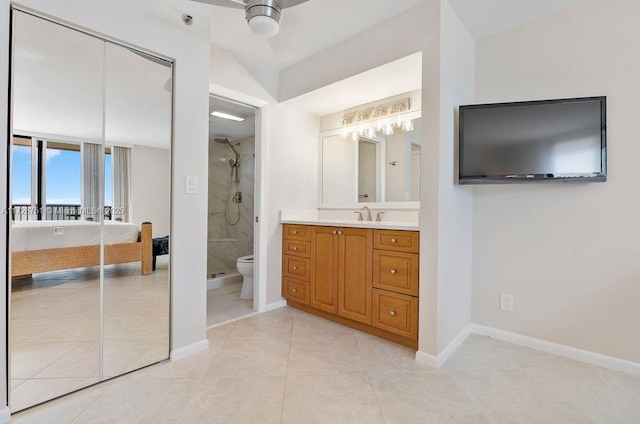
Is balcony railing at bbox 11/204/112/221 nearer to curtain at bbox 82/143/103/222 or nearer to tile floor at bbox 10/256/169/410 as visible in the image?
curtain at bbox 82/143/103/222

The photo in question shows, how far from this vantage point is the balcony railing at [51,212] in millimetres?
1551

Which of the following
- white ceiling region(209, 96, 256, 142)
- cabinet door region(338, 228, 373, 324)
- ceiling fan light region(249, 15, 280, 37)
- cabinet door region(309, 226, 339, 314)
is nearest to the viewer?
ceiling fan light region(249, 15, 280, 37)

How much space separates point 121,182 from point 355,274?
1.83 metres

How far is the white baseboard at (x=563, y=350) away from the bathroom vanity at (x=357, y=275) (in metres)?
0.75

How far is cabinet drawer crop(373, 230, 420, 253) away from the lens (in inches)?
86.3

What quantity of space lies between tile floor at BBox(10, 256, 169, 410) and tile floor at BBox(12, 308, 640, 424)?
9 cm

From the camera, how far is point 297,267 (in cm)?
309

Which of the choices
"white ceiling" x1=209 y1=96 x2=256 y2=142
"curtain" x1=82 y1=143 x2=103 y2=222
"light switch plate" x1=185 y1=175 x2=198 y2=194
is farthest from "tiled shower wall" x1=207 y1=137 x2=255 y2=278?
"curtain" x1=82 y1=143 x2=103 y2=222

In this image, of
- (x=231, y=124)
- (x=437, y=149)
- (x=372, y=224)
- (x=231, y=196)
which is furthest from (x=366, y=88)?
(x=231, y=196)

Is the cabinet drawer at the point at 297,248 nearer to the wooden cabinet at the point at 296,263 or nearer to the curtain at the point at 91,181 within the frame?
the wooden cabinet at the point at 296,263

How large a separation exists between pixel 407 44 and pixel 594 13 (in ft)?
4.15

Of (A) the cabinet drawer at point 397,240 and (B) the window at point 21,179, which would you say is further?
(A) the cabinet drawer at point 397,240

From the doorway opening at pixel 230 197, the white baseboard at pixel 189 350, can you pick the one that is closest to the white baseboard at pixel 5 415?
the white baseboard at pixel 189 350

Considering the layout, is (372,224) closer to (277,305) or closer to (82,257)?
(277,305)
